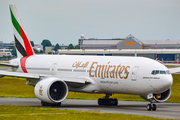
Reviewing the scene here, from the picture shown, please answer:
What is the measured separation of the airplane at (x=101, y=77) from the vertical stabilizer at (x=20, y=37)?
11.0 feet

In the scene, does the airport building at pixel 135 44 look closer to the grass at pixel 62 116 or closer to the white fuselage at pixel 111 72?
the white fuselage at pixel 111 72

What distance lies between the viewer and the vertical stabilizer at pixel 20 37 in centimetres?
4091

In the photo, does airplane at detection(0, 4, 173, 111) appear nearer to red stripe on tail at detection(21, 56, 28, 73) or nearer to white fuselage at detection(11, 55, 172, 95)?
white fuselage at detection(11, 55, 172, 95)

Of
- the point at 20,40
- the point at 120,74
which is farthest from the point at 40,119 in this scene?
the point at 20,40

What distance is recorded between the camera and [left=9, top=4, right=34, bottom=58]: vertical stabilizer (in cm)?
4091

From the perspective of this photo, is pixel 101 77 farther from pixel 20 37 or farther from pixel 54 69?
pixel 20 37

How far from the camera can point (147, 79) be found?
2781 centimetres

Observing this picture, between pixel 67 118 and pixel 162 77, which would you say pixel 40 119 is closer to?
pixel 67 118

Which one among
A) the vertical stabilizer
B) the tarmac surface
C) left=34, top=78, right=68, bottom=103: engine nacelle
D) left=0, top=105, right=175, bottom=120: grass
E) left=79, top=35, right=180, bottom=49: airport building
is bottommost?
the tarmac surface

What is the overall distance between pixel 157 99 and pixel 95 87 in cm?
531

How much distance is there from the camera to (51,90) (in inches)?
1218

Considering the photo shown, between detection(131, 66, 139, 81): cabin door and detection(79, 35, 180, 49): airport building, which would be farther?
detection(79, 35, 180, 49): airport building

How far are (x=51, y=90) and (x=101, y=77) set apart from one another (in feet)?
14.2

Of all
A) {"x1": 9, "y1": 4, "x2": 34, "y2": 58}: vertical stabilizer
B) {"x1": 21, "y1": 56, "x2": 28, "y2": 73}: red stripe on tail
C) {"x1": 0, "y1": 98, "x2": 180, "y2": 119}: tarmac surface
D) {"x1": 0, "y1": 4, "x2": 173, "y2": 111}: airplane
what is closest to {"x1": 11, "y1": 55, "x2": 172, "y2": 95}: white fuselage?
{"x1": 0, "y1": 4, "x2": 173, "y2": 111}: airplane
